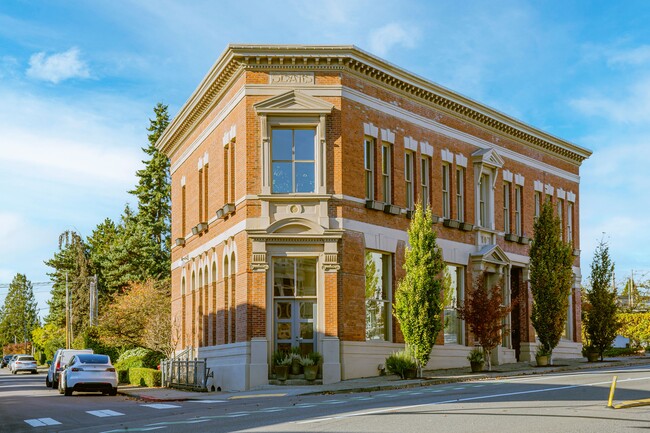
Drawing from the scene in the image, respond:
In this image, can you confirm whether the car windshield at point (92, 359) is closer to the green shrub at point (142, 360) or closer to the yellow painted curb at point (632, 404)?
the green shrub at point (142, 360)

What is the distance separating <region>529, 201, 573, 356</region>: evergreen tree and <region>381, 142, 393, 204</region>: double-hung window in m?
7.98

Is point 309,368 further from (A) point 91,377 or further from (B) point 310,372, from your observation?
(A) point 91,377

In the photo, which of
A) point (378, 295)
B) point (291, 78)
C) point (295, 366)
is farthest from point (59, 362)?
point (291, 78)

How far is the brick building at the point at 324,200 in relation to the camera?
101ft

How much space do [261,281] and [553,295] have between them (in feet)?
46.6

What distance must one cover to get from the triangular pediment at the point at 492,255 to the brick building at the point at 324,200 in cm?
6

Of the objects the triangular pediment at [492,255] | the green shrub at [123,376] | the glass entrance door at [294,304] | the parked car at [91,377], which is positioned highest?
the triangular pediment at [492,255]

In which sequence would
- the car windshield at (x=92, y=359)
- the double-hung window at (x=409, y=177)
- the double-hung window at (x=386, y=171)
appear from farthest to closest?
1. the double-hung window at (x=409, y=177)
2. the double-hung window at (x=386, y=171)
3. the car windshield at (x=92, y=359)

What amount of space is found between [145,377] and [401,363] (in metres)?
12.9

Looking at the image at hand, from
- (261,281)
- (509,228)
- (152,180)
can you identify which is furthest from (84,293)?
(261,281)

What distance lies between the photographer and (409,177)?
1414 inches

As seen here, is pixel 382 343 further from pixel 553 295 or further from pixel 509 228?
pixel 509 228

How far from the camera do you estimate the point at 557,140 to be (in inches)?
1821

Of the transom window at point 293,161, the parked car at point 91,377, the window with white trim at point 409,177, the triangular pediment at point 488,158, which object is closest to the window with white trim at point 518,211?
the triangular pediment at point 488,158
